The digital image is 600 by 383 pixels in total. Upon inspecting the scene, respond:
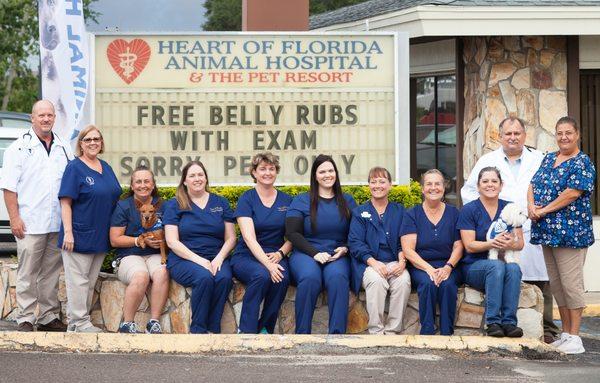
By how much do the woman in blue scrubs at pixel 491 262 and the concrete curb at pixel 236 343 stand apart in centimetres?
19

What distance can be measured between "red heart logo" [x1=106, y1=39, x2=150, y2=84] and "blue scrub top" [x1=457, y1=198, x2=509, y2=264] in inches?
144

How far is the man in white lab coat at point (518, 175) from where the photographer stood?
9531 millimetres

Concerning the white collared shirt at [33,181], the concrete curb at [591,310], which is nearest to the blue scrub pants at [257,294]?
the white collared shirt at [33,181]

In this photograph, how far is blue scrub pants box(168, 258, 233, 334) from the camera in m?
9.35

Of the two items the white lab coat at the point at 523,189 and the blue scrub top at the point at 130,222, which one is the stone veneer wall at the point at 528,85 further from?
the blue scrub top at the point at 130,222

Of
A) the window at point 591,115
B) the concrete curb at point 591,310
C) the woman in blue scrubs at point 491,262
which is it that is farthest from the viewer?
the window at point 591,115

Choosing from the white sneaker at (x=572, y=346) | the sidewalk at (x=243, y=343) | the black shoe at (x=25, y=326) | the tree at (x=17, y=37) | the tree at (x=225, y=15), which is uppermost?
the tree at (x=225, y=15)

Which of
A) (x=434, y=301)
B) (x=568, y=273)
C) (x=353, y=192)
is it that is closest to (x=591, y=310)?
(x=568, y=273)

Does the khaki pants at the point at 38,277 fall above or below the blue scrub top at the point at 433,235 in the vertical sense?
below

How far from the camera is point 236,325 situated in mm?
9750

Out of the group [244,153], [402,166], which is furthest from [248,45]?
[402,166]

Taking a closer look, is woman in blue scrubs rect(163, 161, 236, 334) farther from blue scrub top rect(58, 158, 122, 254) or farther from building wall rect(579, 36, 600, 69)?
building wall rect(579, 36, 600, 69)

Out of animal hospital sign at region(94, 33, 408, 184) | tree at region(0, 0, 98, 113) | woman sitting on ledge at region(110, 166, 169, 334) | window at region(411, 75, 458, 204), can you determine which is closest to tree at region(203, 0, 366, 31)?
tree at region(0, 0, 98, 113)

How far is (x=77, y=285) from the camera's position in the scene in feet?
31.2
